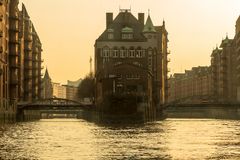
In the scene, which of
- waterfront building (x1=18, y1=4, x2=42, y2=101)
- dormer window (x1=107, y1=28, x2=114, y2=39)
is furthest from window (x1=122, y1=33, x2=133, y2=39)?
waterfront building (x1=18, y1=4, x2=42, y2=101)

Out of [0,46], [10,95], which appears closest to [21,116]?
[10,95]

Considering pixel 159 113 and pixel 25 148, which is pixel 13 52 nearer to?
pixel 159 113

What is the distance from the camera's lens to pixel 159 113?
168 metres

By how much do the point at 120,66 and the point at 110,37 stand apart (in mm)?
25008

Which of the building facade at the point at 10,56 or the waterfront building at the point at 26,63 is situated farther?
the waterfront building at the point at 26,63

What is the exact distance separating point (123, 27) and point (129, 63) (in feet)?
85.0

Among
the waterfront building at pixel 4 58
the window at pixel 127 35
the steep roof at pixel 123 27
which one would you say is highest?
the steep roof at pixel 123 27

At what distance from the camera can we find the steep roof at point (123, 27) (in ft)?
538

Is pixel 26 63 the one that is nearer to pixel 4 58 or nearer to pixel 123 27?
pixel 123 27

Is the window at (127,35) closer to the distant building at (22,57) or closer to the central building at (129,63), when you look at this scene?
the central building at (129,63)

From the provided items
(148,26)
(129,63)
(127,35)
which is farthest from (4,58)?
(148,26)

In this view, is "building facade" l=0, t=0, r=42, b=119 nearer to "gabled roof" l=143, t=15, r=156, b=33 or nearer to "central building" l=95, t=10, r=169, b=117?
"central building" l=95, t=10, r=169, b=117

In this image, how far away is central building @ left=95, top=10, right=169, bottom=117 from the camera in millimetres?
137875

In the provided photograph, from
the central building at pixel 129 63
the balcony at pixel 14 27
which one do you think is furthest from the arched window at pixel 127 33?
the balcony at pixel 14 27
